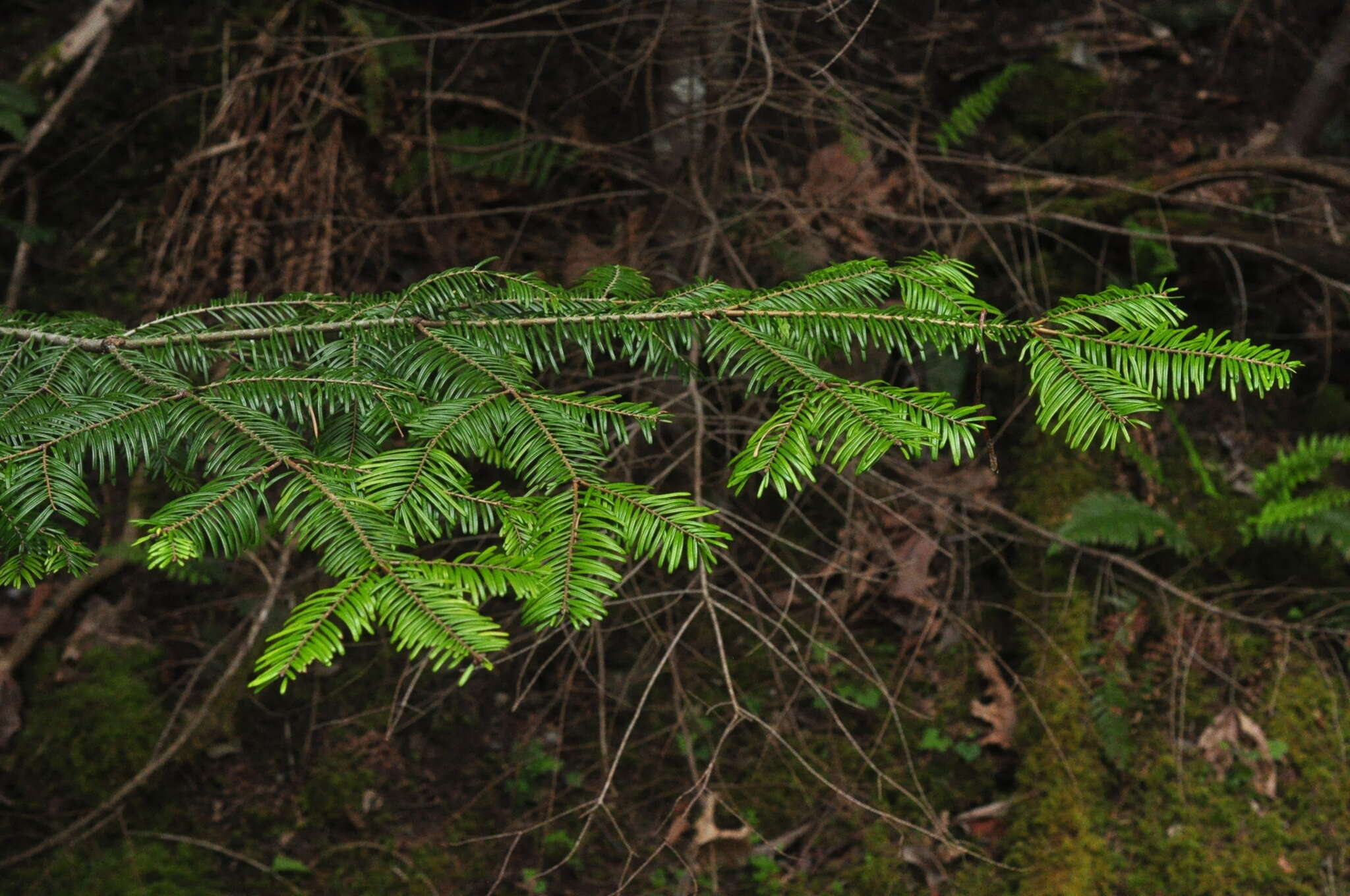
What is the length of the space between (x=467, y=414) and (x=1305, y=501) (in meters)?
3.47

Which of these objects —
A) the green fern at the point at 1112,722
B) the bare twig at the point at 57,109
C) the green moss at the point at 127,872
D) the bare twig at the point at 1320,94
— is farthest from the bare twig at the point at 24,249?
the bare twig at the point at 1320,94

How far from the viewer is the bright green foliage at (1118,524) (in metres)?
3.35

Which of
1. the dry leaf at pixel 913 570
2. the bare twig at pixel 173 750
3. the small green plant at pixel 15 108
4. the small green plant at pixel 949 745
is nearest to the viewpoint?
the bare twig at pixel 173 750

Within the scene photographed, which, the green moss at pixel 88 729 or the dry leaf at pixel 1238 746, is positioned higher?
the dry leaf at pixel 1238 746

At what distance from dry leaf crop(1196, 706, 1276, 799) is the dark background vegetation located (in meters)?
0.02

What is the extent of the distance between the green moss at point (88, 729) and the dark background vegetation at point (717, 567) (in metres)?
0.02

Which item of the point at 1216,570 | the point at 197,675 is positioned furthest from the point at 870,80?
the point at 197,675

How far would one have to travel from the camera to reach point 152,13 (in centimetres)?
454

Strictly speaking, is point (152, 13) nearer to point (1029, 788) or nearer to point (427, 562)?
point (427, 562)

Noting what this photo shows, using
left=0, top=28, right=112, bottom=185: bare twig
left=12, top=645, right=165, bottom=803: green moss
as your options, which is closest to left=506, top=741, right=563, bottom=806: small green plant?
left=12, top=645, right=165, bottom=803: green moss

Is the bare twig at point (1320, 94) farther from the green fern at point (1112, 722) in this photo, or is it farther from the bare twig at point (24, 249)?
the bare twig at point (24, 249)

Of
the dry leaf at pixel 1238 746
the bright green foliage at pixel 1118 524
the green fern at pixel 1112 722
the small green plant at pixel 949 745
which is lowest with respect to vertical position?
the small green plant at pixel 949 745

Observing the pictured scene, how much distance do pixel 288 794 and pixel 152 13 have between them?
3.87m

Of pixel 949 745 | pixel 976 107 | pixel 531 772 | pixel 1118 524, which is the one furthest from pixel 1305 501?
pixel 531 772
